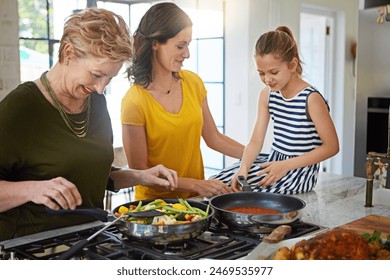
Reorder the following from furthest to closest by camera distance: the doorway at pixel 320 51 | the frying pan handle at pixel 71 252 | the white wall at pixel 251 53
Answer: the doorway at pixel 320 51
the white wall at pixel 251 53
the frying pan handle at pixel 71 252

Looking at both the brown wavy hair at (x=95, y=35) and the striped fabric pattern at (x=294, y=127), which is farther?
the striped fabric pattern at (x=294, y=127)

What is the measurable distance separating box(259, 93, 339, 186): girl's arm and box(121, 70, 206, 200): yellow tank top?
0.21m

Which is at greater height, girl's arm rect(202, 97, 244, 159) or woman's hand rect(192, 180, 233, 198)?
girl's arm rect(202, 97, 244, 159)

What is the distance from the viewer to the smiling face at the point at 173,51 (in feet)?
4.15

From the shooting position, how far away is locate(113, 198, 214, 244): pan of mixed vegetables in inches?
30.7

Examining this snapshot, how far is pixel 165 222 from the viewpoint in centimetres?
82

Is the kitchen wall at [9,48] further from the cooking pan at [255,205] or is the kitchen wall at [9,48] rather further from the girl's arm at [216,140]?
the cooking pan at [255,205]

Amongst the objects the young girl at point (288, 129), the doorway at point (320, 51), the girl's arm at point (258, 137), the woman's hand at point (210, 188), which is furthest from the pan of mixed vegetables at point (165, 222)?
the doorway at point (320, 51)

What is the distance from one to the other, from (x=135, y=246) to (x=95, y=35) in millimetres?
395

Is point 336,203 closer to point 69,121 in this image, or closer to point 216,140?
point 216,140

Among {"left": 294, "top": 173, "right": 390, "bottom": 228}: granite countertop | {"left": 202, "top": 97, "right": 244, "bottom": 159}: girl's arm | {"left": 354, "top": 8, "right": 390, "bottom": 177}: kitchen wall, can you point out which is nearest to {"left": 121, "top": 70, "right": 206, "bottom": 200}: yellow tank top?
{"left": 202, "top": 97, "right": 244, "bottom": 159}: girl's arm

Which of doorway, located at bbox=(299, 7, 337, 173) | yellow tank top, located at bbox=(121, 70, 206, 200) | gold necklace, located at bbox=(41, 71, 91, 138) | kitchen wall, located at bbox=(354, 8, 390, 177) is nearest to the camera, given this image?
gold necklace, located at bbox=(41, 71, 91, 138)

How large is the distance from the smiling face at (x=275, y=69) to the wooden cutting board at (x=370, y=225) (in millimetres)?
461

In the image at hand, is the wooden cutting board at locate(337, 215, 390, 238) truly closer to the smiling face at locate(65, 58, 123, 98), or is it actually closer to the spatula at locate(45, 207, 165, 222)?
the spatula at locate(45, 207, 165, 222)
